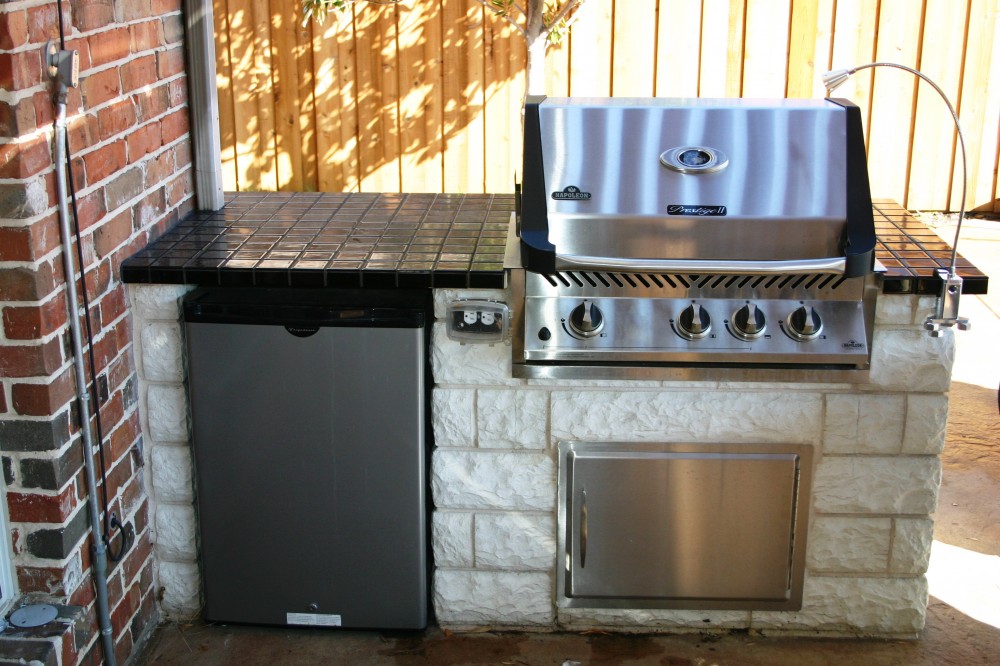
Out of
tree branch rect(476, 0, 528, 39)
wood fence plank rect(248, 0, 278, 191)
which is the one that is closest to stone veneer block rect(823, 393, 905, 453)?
tree branch rect(476, 0, 528, 39)

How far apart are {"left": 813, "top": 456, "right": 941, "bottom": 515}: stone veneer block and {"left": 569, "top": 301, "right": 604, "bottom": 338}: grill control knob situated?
27.4 inches

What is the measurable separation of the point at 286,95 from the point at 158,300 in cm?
440

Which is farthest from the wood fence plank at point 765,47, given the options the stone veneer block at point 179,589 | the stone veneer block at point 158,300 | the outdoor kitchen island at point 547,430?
the stone veneer block at point 179,589

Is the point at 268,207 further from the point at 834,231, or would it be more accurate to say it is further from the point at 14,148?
the point at 834,231

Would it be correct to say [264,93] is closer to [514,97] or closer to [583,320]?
[514,97]

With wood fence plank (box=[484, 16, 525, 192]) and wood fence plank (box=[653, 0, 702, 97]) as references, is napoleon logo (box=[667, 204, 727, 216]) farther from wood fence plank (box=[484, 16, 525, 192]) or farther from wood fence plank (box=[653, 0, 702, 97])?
wood fence plank (box=[653, 0, 702, 97])

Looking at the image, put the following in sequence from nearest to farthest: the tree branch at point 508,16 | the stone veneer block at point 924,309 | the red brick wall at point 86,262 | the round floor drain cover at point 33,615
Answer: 1. the red brick wall at point 86,262
2. the round floor drain cover at point 33,615
3. the stone veneer block at point 924,309
4. the tree branch at point 508,16

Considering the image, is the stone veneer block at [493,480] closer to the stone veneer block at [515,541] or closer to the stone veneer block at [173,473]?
the stone veneer block at [515,541]

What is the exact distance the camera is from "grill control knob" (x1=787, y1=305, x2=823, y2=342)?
2688mm

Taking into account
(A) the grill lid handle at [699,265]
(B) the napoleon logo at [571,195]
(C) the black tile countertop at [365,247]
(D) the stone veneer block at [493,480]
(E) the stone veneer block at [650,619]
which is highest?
(B) the napoleon logo at [571,195]

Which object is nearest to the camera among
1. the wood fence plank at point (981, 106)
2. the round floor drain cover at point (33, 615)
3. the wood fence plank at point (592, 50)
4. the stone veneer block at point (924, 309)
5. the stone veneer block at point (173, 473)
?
the round floor drain cover at point (33, 615)

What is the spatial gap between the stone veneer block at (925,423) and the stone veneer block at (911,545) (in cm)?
20

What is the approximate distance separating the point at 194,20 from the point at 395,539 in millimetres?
1577

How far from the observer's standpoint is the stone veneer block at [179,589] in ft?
9.92
